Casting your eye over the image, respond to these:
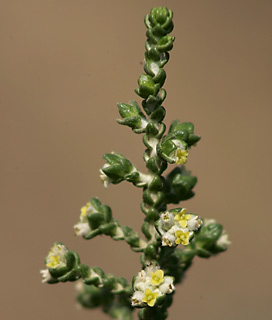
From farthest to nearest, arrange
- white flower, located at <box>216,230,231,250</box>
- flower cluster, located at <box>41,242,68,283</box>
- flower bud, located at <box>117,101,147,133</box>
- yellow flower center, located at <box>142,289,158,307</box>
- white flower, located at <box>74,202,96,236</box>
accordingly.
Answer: white flower, located at <box>216,230,231,250</box> < white flower, located at <box>74,202,96,236</box> < flower cluster, located at <box>41,242,68,283</box> < flower bud, located at <box>117,101,147,133</box> < yellow flower center, located at <box>142,289,158,307</box>

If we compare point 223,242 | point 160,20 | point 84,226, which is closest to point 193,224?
point 223,242

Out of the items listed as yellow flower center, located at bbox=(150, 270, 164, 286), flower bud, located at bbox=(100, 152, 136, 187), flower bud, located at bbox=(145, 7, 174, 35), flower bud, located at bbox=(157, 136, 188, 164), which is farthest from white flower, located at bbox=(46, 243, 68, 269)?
flower bud, located at bbox=(145, 7, 174, 35)

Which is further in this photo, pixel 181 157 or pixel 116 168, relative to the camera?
pixel 116 168

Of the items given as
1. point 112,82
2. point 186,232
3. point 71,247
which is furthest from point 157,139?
point 112,82

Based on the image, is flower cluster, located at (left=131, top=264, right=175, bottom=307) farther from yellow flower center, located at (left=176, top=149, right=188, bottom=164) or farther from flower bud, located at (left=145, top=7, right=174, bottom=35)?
flower bud, located at (left=145, top=7, right=174, bottom=35)

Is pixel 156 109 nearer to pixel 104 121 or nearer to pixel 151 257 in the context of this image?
pixel 151 257

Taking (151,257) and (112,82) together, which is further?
(112,82)

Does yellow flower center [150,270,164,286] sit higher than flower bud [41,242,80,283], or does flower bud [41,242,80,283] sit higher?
flower bud [41,242,80,283]

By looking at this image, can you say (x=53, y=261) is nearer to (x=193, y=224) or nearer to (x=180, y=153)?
(x=193, y=224)
